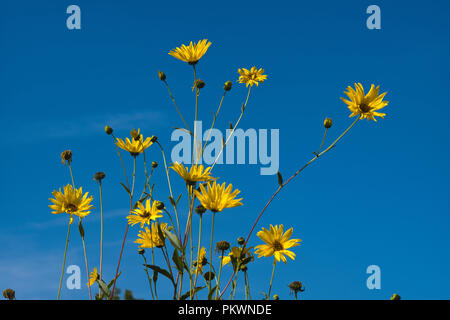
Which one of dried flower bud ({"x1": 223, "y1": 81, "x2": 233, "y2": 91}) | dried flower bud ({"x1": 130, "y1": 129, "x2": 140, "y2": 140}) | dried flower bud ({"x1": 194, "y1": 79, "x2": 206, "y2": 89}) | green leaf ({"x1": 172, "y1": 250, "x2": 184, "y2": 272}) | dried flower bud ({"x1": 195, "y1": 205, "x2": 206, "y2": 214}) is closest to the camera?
green leaf ({"x1": 172, "y1": 250, "x2": 184, "y2": 272})

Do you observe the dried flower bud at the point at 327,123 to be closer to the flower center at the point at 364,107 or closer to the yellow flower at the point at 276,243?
the flower center at the point at 364,107

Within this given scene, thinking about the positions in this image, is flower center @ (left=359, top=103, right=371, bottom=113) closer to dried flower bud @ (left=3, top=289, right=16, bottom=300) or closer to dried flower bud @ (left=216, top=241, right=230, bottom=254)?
dried flower bud @ (left=216, top=241, right=230, bottom=254)

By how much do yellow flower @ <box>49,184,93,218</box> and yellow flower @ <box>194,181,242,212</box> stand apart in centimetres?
73

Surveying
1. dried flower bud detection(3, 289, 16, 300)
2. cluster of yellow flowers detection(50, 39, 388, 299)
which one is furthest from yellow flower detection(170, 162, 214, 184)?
dried flower bud detection(3, 289, 16, 300)

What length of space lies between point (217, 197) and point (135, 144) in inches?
35.0

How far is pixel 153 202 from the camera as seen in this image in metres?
2.67

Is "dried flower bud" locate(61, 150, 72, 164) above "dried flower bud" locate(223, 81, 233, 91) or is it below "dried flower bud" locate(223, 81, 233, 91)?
below

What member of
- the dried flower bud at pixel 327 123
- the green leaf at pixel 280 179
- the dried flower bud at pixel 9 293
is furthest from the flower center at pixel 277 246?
the dried flower bud at pixel 9 293

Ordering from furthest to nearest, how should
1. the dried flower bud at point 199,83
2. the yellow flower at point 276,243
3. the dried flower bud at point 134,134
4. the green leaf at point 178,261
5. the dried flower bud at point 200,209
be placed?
the dried flower bud at point 199,83 < the dried flower bud at point 134,134 < the dried flower bud at point 200,209 < the yellow flower at point 276,243 < the green leaf at point 178,261

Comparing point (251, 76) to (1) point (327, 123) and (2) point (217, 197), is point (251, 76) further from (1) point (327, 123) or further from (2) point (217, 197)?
(2) point (217, 197)

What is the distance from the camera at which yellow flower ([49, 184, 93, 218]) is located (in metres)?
2.65

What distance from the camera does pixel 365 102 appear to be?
2.69 metres

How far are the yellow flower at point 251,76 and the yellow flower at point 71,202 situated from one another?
1472 millimetres

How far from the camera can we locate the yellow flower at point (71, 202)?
265 centimetres
